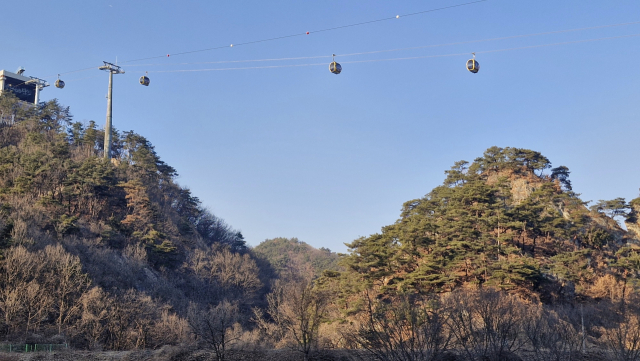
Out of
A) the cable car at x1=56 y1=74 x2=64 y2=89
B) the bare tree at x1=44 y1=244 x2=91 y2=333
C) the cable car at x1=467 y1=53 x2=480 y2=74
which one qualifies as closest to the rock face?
the cable car at x1=467 y1=53 x2=480 y2=74

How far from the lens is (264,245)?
5153 inches

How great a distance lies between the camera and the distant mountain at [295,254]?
359 ft

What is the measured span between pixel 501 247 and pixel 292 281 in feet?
59.8

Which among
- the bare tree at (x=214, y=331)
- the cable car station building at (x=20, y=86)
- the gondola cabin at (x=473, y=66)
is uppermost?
the cable car station building at (x=20, y=86)

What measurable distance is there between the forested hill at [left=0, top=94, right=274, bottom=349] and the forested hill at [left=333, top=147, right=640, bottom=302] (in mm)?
15418

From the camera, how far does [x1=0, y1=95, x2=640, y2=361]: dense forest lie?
2258cm

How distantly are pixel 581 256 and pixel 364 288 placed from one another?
18.7 meters

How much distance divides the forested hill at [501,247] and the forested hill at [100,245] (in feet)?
50.6

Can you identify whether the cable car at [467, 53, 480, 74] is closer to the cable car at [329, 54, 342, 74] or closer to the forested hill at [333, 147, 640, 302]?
the cable car at [329, 54, 342, 74]

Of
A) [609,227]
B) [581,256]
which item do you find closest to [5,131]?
[581,256]

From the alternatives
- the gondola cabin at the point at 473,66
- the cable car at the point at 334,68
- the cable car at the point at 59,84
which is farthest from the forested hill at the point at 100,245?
the gondola cabin at the point at 473,66

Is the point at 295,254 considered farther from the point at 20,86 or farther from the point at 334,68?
the point at 334,68

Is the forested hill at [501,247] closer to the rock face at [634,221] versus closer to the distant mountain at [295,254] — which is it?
the rock face at [634,221]

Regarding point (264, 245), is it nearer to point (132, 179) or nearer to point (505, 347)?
point (132, 179)
